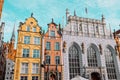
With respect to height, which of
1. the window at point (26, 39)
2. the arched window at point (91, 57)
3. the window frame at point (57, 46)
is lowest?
the arched window at point (91, 57)

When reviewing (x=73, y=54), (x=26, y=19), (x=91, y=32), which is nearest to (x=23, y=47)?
(x=26, y=19)

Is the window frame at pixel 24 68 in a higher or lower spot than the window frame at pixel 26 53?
lower

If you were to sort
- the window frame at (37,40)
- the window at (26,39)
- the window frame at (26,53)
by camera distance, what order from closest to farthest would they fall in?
the window frame at (26,53) → the window at (26,39) → the window frame at (37,40)

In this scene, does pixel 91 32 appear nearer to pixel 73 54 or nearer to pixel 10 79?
pixel 73 54

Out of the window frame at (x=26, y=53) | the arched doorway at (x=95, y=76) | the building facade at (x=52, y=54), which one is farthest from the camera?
the arched doorway at (x=95, y=76)

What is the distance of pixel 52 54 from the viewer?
2558 centimetres

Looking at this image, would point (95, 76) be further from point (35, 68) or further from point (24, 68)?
point (24, 68)

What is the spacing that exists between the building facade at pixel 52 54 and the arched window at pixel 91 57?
6.44m

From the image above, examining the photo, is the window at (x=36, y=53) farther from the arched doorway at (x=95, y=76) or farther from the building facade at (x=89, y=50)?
the arched doorway at (x=95, y=76)

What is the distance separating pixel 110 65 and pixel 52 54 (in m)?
12.9

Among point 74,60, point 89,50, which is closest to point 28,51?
point 74,60

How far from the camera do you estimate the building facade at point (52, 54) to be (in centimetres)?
2422

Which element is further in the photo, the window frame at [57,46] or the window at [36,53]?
the window frame at [57,46]

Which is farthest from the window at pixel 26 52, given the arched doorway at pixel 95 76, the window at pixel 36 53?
the arched doorway at pixel 95 76
